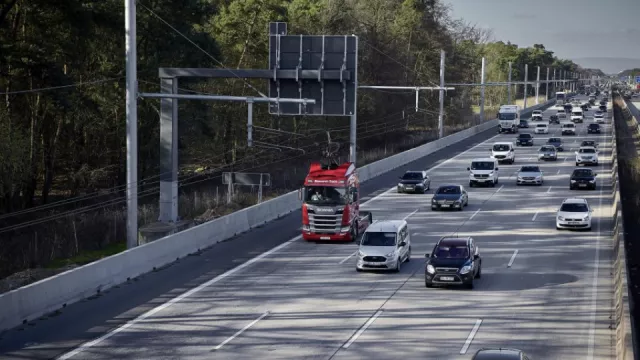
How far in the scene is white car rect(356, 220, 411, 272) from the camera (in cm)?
Result: 2922

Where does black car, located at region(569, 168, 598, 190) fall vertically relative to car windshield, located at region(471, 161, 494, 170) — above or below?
below

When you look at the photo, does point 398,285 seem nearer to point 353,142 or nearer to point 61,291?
point 61,291

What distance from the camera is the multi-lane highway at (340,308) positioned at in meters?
20.2

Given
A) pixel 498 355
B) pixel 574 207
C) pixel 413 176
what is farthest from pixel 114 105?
pixel 498 355

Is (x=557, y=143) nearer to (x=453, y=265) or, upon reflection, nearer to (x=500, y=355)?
(x=453, y=265)

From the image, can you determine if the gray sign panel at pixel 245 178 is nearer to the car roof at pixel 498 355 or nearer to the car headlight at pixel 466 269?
the car headlight at pixel 466 269

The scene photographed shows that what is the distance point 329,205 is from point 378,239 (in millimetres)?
5155

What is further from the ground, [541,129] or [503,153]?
[541,129]

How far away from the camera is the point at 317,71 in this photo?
36.7m

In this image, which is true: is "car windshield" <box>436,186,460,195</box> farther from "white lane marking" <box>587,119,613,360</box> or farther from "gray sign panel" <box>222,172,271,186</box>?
"gray sign panel" <box>222,172,271,186</box>

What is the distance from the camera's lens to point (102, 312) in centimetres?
2366

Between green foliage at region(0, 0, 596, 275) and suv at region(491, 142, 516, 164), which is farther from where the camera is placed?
suv at region(491, 142, 516, 164)

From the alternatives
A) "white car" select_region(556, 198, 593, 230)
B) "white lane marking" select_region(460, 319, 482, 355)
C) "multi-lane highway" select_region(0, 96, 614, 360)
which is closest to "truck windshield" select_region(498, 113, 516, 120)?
"multi-lane highway" select_region(0, 96, 614, 360)

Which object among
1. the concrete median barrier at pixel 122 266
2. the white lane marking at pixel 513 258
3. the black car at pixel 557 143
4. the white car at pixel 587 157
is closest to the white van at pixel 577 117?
the black car at pixel 557 143
